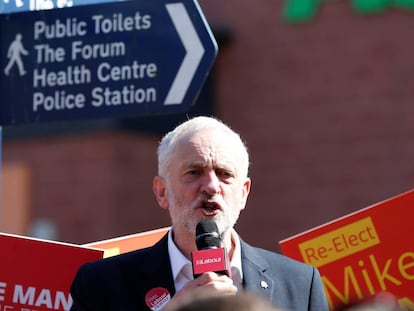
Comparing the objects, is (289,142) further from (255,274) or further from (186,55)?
(255,274)

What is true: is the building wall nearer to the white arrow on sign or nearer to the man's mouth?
the white arrow on sign

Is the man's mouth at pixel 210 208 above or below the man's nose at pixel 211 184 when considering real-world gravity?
below

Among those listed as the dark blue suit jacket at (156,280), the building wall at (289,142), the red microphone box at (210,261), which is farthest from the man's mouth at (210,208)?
the building wall at (289,142)

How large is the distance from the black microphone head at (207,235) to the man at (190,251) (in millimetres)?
93

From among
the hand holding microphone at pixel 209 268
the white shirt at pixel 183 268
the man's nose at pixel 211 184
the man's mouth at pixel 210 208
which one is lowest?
the hand holding microphone at pixel 209 268

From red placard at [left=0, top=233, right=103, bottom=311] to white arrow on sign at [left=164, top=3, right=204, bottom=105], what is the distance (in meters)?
0.65

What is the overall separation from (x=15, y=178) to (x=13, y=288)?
11609 millimetres

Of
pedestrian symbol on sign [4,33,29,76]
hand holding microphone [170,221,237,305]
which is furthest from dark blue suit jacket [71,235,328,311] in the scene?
pedestrian symbol on sign [4,33,29,76]

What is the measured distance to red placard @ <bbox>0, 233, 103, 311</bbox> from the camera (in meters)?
4.34

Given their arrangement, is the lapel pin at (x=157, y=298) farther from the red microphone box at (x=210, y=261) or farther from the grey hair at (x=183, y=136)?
the red microphone box at (x=210, y=261)

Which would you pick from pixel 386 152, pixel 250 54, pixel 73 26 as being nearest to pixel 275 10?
pixel 250 54

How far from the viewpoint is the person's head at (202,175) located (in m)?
3.96

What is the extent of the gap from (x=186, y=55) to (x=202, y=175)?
0.64 metres

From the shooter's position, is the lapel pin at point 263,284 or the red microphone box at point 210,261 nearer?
the red microphone box at point 210,261
